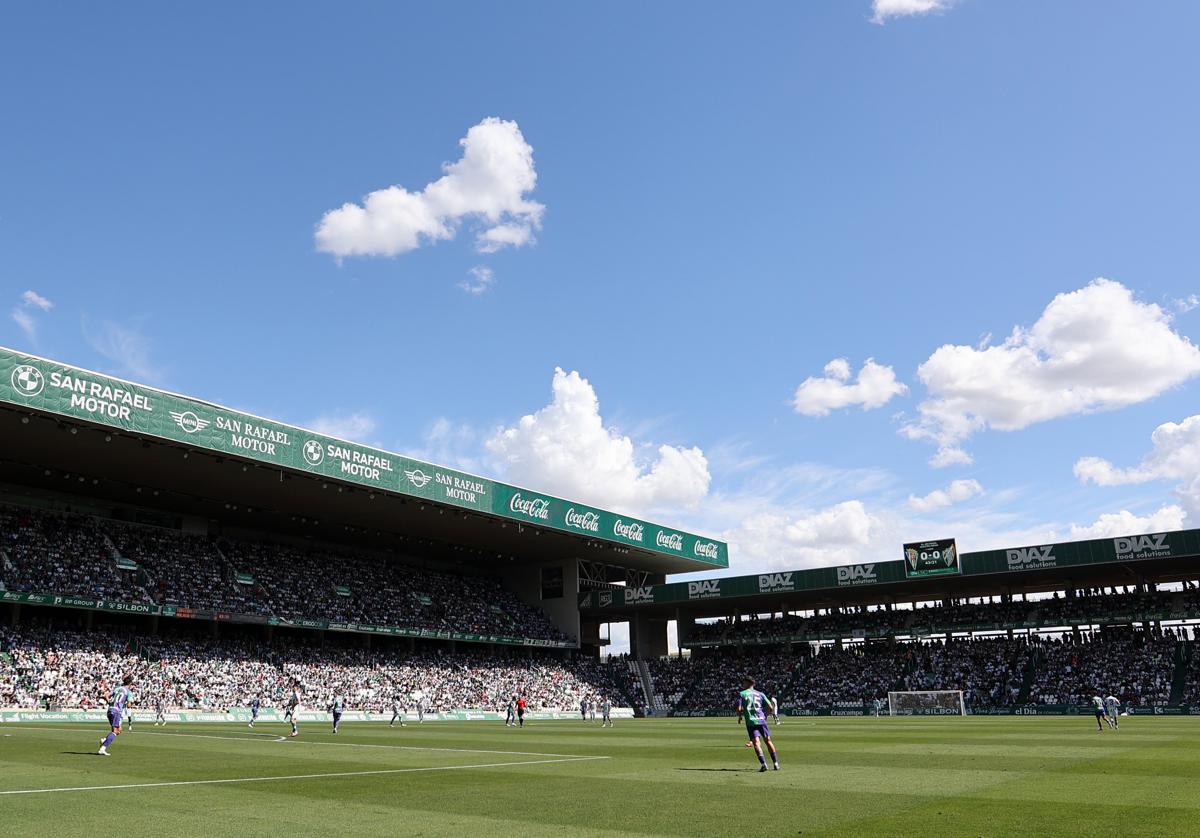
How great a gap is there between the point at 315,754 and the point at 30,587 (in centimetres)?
3537

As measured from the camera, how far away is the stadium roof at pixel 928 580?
60812 mm

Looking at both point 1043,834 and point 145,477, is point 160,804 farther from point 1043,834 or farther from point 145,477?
point 145,477

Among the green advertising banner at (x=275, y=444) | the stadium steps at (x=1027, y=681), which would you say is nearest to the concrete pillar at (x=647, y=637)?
the green advertising banner at (x=275, y=444)

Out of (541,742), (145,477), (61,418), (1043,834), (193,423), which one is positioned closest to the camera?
(1043,834)

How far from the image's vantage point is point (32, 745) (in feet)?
76.8

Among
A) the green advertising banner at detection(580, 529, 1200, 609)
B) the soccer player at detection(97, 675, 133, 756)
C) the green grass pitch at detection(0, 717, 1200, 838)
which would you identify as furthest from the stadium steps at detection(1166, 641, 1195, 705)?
the soccer player at detection(97, 675, 133, 756)

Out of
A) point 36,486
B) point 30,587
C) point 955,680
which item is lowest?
point 955,680

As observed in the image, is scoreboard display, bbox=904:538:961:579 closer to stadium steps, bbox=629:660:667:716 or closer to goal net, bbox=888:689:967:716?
goal net, bbox=888:689:967:716

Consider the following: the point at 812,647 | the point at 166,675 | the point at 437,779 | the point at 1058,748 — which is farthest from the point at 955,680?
the point at 437,779

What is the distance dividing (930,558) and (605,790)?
186ft

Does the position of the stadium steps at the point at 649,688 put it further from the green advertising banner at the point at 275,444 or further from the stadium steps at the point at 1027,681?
the stadium steps at the point at 1027,681

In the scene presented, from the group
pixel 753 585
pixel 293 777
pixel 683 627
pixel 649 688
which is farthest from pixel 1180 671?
pixel 293 777

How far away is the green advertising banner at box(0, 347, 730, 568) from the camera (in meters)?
42.6

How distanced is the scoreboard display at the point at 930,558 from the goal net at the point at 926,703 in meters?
12.1
